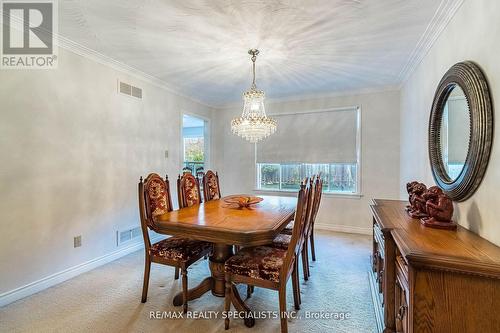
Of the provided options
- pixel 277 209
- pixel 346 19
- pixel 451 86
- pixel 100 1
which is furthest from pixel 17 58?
pixel 451 86

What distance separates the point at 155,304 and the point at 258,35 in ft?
9.11

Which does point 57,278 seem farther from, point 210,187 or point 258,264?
point 258,264

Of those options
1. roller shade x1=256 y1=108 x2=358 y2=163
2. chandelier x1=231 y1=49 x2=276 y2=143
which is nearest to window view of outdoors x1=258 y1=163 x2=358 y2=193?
roller shade x1=256 y1=108 x2=358 y2=163

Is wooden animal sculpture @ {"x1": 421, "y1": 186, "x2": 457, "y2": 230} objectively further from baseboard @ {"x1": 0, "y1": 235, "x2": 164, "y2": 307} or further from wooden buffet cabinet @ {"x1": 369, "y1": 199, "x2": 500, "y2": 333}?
baseboard @ {"x1": 0, "y1": 235, "x2": 164, "y2": 307}

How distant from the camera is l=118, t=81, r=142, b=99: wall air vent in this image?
10.8 feet

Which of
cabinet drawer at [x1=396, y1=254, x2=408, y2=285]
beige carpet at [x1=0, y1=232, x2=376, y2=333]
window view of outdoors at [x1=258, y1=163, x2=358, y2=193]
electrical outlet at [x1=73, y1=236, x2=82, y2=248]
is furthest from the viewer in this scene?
window view of outdoors at [x1=258, y1=163, x2=358, y2=193]

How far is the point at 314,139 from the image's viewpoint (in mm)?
4551

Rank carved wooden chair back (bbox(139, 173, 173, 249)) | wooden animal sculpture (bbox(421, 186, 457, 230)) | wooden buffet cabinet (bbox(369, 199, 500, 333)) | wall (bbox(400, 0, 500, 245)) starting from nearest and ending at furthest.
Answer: wooden buffet cabinet (bbox(369, 199, 500, 333))
wall (bbox(400, 0, 500, 245))
wooden animal sculpture (bbox(421, 186, 457, 230))
carved wooden chair back (bbox(139, 173, 173, 249))

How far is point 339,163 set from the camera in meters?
4.40

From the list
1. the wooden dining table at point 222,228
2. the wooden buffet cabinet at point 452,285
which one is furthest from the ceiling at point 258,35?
the wooden buffet cabinet at point 452,285

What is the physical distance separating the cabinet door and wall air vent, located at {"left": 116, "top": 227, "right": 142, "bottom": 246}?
326cm

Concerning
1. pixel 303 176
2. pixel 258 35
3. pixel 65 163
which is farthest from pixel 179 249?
pixel 303 176

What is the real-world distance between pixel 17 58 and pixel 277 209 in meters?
2.97

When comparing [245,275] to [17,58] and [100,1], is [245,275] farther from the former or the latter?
[17,58]
